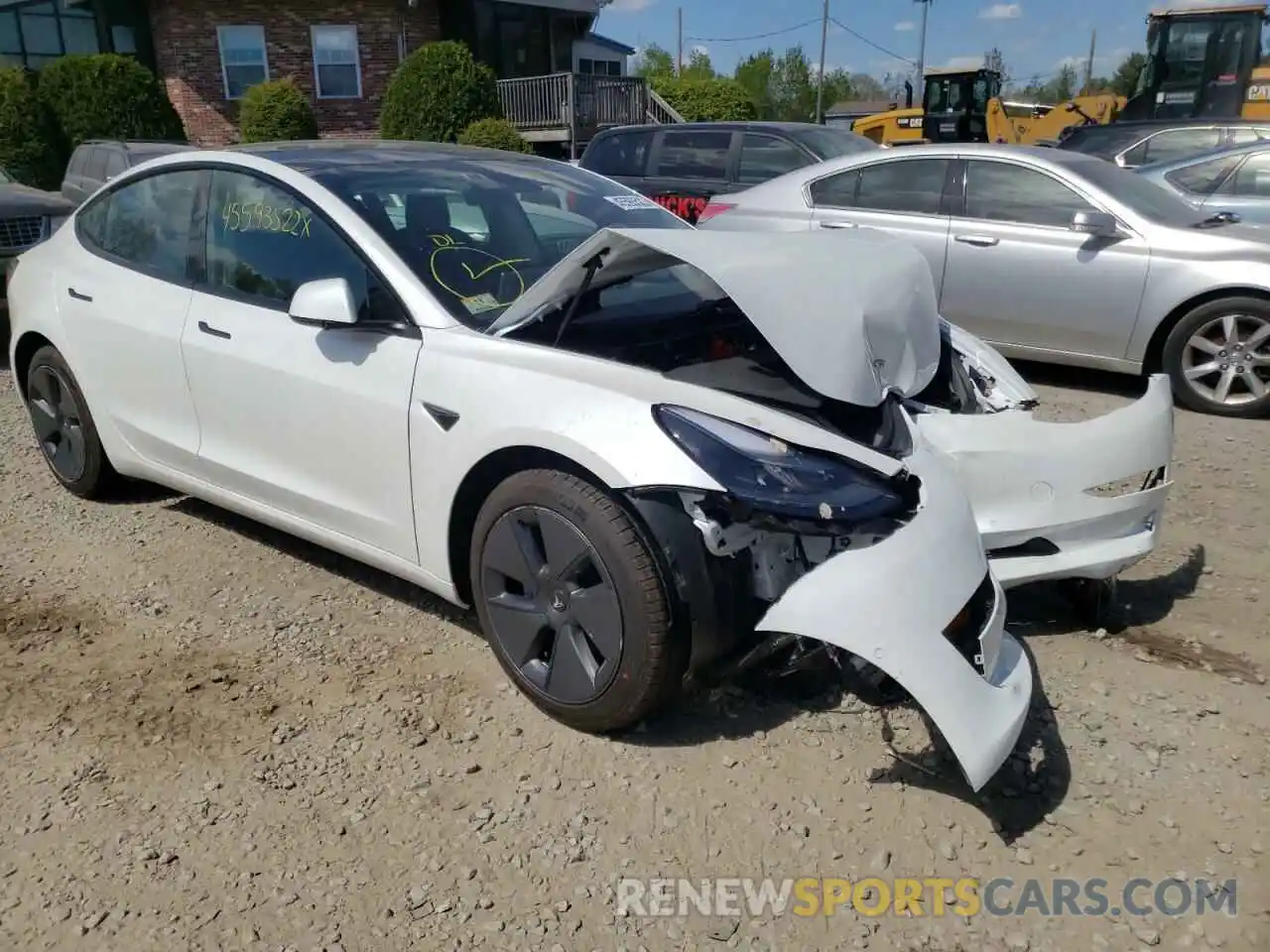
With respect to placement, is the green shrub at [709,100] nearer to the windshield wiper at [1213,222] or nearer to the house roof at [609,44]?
the house roof at [609,44]

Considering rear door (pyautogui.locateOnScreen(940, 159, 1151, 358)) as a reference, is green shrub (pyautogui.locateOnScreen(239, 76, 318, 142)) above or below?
above

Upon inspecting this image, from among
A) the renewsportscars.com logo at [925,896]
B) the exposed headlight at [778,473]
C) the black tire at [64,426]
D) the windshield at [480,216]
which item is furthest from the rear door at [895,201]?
the renewsportscars.com logo at [925,896]

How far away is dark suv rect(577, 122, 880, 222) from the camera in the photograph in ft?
29.9

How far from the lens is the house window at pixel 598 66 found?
2977cm

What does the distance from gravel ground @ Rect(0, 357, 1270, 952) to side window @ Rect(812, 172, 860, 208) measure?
4.18m

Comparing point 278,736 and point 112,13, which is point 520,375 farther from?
point 112,13

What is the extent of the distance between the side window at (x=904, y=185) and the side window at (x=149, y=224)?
4.63 meters

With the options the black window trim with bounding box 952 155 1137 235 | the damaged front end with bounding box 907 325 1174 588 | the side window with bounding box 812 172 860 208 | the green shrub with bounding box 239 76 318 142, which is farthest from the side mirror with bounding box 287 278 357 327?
the green shrub with bounding box 239 76 318 142

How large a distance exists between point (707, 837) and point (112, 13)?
25664 mm

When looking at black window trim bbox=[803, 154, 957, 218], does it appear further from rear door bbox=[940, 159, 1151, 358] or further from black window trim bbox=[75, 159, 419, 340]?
black window trim bbox=[75, 159, 419, 340]

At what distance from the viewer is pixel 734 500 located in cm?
256

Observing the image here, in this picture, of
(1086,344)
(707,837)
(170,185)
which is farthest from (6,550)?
(1086,344)

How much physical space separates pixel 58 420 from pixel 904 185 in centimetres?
528

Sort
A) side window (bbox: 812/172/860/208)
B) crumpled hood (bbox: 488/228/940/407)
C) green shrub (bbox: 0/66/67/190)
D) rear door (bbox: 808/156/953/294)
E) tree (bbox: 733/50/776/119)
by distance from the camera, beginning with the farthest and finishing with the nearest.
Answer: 1. tree (bbox: 733/50/776/119)
2. green shrub (bbox: 0/66/67/190)
3. side window (bbox: 812/172/860/208)
4. rear door (bbox: 808/156/953/294)
5. crumpled hood (bbox: 488/228/940/407)
